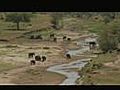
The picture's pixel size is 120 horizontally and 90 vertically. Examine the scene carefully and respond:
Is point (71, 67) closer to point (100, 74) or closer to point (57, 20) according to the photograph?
point (100, 74)

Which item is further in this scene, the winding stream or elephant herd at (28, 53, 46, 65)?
elephant herd at (28, 53, 46, 65)

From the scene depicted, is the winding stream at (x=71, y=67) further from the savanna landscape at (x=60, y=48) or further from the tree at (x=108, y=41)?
the tree at (x=108, y=41)

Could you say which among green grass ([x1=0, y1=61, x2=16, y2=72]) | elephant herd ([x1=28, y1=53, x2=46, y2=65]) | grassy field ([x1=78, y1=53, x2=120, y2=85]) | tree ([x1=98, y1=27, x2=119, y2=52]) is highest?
tree ([x1=98, y1=27, x2=119, y2=52])

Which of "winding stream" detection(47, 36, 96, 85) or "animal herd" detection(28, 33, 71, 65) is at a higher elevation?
"animal herd" detection(28, 33, 71, 65)

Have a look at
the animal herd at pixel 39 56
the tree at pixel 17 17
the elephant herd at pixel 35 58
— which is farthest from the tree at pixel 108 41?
the tree at pixel 17 17

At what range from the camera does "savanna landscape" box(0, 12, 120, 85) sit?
41.4 ft

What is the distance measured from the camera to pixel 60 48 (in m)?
12.7

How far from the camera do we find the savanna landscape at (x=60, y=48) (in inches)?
496

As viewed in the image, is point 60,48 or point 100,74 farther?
point 60,48

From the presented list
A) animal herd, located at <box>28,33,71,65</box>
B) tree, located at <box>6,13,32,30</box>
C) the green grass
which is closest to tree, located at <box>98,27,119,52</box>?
animal herd, located at <box>28,33,71,65</box>

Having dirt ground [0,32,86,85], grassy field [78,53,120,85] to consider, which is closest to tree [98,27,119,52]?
grassy field [78,53,120,85]

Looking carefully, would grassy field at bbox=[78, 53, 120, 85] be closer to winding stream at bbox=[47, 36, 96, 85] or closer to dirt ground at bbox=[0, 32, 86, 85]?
winding stream at bbox=[47, 36, 96, 85]

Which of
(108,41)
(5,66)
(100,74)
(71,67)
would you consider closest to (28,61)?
(5,66)
